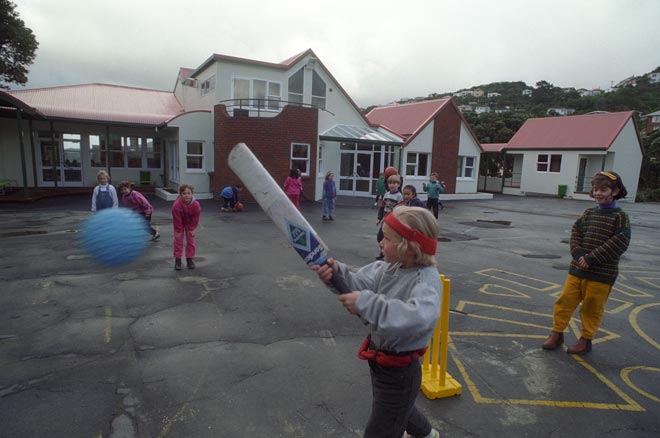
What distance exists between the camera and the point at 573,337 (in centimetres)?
502

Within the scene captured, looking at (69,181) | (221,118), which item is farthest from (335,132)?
(69,181)

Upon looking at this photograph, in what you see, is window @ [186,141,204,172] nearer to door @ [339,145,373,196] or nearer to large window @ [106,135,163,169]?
large window @ [106,135,163,169]

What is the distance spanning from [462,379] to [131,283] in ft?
17.4

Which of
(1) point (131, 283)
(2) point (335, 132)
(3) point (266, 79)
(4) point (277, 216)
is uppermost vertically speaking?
(3) point (266, 79)

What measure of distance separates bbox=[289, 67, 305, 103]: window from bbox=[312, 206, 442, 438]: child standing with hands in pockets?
20572mm

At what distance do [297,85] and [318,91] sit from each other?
128 centimetres

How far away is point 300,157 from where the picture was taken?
20.0 m

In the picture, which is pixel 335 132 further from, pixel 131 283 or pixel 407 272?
pixel 407 272

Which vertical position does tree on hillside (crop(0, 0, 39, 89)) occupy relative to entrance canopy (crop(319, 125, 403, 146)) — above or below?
above

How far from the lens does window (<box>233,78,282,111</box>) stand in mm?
20281

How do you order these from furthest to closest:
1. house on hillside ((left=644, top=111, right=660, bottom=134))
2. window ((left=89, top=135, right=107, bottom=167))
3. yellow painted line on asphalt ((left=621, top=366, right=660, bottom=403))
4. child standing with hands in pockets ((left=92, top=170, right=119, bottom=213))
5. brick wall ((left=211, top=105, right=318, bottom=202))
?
house on hillside ((left=644, top=111, right=660, bottom=134))
window ((left=89, top=135, right=107, bottom=167))
brick wall ((left=211, top=105, right=318, bottom=202))
child standing with hands in pockets ((left=92, top=170, right=119, bottom=213))
yellow painted line on asphalt ((left=621, top=366, right=660, bottom=403))

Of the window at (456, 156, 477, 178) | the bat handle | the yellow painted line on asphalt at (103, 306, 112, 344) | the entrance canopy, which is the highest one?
the entrance canopy

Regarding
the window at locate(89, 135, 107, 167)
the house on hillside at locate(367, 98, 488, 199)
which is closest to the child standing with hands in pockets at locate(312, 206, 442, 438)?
the house on hillside at locate(367, 98, 488, 199)

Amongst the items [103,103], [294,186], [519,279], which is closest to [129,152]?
[103,103]
